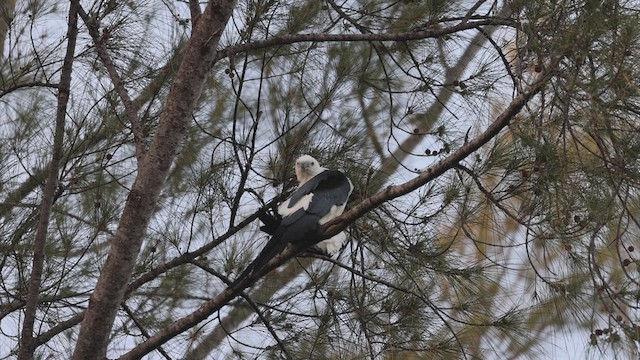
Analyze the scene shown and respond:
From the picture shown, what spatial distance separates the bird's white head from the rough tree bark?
0.53 meters

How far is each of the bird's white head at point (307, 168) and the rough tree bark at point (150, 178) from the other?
0.53 m

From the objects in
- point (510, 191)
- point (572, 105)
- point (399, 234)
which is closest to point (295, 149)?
point (399, 234)

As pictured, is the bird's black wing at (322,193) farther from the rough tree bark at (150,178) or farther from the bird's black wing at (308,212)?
the rough tree bark at (150,178)

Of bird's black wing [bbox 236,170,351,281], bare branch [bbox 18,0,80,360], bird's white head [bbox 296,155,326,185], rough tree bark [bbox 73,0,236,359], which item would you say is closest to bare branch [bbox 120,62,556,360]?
bird's black wing [bbox 236,170,351,281]

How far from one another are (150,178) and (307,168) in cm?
60

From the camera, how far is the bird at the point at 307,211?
2.12 m

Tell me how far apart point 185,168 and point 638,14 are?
1.52 m

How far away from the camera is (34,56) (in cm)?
282

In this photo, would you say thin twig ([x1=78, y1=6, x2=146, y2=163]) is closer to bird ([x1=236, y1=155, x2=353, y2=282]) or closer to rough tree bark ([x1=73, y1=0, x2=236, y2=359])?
rough tree bark ([x1=73, y1=0, x2=236, y2=359])

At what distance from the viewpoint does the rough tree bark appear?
2031mm

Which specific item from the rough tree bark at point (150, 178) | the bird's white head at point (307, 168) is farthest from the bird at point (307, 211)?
the rough tree bark at point (150, 178)

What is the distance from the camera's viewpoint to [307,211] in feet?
7.34

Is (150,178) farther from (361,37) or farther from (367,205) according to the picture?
(361,37)

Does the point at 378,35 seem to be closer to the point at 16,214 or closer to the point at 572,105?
the point at 572,105
